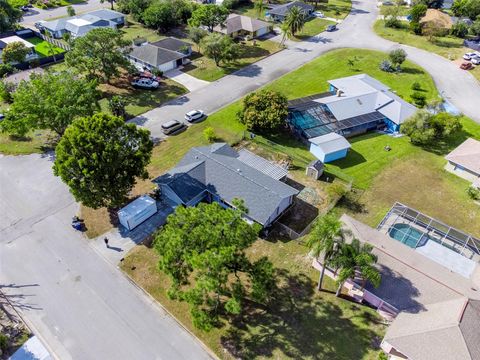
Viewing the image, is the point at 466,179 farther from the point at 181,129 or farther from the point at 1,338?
the point at 1,338

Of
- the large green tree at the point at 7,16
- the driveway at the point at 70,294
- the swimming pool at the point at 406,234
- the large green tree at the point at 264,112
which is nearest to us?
the driveway at the point at 70,294

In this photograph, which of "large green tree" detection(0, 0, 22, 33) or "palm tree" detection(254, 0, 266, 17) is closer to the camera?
"large green tree" detection(0, 0, 22, 33)

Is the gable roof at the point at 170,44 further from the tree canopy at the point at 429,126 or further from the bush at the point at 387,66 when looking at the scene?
the tree canopy at the point at 429,126

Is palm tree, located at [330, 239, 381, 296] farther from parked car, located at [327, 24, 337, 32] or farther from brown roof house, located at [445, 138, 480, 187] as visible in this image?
parked car, located at [327, 24, 337, 32]

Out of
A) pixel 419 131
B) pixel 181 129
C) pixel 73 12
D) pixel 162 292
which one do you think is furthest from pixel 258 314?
pixel 73 12

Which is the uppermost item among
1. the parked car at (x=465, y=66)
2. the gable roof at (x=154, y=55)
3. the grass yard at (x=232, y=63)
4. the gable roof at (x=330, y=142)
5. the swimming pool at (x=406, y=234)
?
the parked car at (x=465, y=66)

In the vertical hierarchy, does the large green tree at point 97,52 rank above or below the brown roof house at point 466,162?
above

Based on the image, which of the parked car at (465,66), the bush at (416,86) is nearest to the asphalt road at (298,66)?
the parked car at (465,66)

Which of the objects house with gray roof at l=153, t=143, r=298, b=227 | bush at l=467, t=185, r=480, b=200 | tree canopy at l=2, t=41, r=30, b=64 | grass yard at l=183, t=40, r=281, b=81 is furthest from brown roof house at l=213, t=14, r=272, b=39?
bush at l=467, t=185, r=480, b=200
